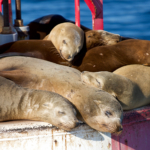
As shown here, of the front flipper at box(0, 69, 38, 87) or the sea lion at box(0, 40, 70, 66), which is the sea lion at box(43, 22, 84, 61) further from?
the front flipper at box(0, 69, 38, 87)

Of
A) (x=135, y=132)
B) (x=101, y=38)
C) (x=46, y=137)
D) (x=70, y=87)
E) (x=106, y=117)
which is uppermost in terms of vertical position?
(x=101, y=38)

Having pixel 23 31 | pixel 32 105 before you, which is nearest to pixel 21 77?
pixel 32 105

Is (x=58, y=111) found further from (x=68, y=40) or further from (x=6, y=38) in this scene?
(x=6, y=38)

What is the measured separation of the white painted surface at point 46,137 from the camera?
6.46 ft

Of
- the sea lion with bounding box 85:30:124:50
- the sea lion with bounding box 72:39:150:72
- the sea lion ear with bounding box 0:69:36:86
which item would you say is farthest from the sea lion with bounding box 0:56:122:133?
the sea lion with bounding box 85:30:124:50

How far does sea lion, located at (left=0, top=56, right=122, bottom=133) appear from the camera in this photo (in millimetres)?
2021

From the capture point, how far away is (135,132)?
238cm

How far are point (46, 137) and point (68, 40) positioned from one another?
126cm

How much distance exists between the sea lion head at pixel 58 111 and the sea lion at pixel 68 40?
923 mm

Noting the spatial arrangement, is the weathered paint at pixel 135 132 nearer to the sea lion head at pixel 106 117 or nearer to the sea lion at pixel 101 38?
the sea lion head at pixel 106 117

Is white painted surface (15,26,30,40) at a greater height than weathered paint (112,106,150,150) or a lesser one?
greater

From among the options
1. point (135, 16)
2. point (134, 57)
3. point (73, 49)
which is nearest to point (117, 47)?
point (134, 57)

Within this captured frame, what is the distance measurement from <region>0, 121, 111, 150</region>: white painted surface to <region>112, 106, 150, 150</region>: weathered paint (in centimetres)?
16

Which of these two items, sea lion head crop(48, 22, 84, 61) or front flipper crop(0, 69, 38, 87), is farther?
sea lion head crop(48, 22, 84, 61)
